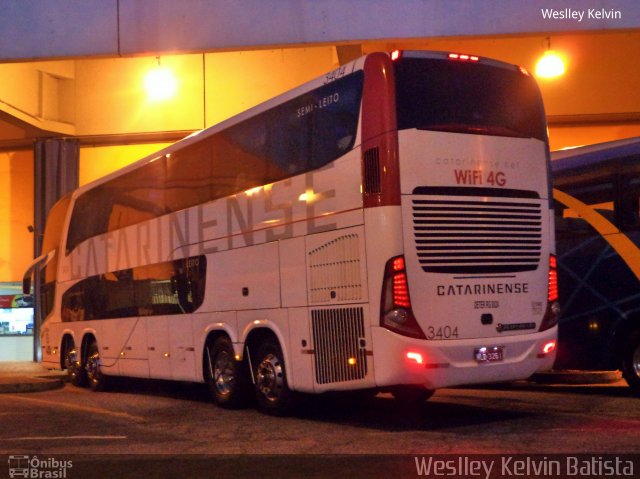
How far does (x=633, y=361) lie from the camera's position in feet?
40.8

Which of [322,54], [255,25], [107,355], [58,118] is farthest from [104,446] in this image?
[58,118]

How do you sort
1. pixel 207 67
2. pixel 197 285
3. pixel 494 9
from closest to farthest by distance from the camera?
pixel 197 285 < pixel 494 9 < pixel 207 67

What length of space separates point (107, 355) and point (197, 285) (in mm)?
3935

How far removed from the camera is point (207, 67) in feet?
76.6

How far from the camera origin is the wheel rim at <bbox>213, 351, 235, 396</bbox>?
40.3ft

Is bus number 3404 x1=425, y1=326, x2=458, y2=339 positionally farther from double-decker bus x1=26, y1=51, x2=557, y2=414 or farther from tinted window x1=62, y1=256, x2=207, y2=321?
tinted window x1=62, y1=256, x2=207, y2=321

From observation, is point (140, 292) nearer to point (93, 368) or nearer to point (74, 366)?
point (93, 368)

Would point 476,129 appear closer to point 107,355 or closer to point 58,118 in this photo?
point 107,355

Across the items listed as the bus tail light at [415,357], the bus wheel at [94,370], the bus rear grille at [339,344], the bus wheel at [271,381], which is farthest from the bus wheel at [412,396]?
the bus wheel at [94,370]

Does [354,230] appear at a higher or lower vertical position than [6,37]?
lower

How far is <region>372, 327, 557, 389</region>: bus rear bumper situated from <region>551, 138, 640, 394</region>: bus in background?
309 centimetres

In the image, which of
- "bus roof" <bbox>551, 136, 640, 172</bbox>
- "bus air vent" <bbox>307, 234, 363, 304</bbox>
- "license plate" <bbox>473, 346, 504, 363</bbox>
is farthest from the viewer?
"bus roof" <bbox>551, 136, 640, 172</bbox>

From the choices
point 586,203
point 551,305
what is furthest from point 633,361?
point 551,305

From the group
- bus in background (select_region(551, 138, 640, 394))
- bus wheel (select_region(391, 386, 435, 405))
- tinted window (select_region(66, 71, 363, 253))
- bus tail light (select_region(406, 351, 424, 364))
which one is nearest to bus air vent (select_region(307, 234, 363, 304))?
bus tail light (select_region(406, 351, 424, 364))
